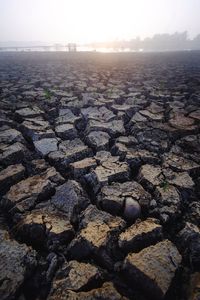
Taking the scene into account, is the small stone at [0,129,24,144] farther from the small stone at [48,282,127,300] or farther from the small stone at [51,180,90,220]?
the small stone at [48,282,127,300]

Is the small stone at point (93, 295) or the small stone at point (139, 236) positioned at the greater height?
the small stone at point (139, 236)

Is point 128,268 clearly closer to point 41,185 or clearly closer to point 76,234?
point 76,234

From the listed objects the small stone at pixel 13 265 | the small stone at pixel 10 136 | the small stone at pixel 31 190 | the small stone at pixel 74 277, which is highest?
the small stone at pixel 10 136

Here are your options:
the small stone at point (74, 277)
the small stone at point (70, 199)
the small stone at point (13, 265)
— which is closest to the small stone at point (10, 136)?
the small stone at point (70, 199)

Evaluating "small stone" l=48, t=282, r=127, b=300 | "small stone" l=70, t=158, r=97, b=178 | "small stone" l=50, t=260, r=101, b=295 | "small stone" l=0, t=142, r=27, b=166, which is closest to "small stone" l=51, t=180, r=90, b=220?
"small stone" l=70, t=158, r=97, b=178

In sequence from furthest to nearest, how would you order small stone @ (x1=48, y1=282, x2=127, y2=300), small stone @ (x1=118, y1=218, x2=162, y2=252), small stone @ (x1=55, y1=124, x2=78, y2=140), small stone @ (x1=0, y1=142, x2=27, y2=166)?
small stone @ (x1=55, y1=124, x2=78, y2=140)
small stone @ (x1=0, y1=142, x2=27, y2=166)
small stone @ (x1=118, y1=218, x2=162, y2=252)
small stone @ (x1=48, y1=282, x2=127, y2=300)

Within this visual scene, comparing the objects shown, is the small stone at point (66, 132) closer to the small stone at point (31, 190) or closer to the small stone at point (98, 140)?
the small stone at point (98, 140)

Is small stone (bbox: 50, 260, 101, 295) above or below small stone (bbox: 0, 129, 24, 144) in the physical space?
below

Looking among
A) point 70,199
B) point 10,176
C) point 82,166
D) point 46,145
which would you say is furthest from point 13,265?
point 46,145

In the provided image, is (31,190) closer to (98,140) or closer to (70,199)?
(70,199)
